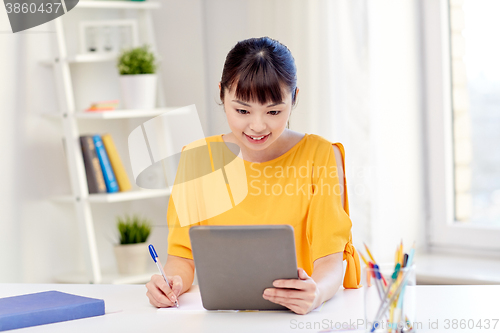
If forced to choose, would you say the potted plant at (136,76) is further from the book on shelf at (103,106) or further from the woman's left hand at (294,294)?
the woman's left hand at (294,294)

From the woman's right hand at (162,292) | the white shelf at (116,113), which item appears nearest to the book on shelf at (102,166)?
the white shelf at (116,113)

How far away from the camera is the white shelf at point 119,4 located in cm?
244

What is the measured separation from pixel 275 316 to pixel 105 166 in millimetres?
1489

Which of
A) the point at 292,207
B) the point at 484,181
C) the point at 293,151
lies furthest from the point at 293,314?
the point at 484,181

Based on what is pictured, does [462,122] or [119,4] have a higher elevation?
[119,4]

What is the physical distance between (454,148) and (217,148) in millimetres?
1314

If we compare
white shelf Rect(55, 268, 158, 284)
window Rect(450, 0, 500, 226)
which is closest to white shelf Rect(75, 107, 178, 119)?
white shelf Rect(55, 268, 158, 284)

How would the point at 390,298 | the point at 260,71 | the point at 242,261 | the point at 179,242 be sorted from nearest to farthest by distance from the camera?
the point at 390,298 → the point at 242,261 → the point at 260,71 → the point at 179,242

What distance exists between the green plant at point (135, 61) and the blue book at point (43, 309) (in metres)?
1.41

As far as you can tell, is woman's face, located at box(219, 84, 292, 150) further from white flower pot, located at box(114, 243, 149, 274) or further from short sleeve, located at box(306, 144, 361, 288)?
white flower pot, located at box(114, 243, 149, 274)

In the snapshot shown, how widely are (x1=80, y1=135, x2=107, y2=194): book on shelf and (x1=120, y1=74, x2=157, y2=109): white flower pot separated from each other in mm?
→ 238

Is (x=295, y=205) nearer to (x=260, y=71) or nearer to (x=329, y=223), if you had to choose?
(x=329, y=223)

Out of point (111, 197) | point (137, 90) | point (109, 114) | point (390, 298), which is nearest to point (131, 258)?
point (111, 197)

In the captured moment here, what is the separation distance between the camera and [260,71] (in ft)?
4.56
